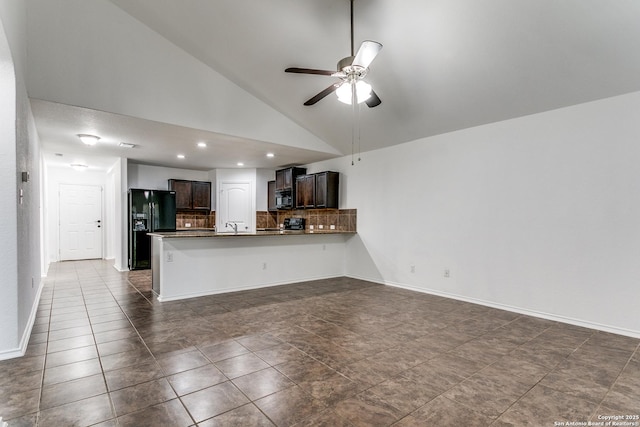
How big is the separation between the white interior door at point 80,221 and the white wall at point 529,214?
8000 millimetres

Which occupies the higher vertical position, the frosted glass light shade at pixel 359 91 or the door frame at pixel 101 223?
the frosted glass light shade at pixel 359 91

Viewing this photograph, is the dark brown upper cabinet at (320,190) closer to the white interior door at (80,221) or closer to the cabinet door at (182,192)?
the cabinet door at (182,192)

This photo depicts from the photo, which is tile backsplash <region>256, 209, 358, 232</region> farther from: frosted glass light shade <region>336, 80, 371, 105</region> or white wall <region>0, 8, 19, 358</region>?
white wall <region>0, 8, 19, 358</region>

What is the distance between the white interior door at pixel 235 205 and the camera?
834 cm

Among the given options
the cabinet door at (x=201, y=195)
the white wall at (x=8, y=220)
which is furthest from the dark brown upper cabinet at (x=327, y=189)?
the white wall at (x=8, y=220)

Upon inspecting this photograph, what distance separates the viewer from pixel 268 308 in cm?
414

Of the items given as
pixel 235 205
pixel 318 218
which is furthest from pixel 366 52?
pixel 235 205

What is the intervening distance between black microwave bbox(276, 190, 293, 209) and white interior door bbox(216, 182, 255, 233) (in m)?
0.91

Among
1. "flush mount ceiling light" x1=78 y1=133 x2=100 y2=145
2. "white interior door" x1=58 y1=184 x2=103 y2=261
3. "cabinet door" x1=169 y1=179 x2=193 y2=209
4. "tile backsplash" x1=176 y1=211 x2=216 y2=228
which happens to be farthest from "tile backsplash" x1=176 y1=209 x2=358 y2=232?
"flush mount ceiling light" x1=78 y1=133 x2=100 y2=145

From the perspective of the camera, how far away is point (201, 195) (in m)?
8.39

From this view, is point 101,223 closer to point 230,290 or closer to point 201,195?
point 201,195

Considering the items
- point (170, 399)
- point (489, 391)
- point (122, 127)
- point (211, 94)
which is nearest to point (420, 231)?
point (489, 391)

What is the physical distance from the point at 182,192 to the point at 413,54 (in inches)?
256

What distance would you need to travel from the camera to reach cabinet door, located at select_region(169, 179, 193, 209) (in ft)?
26.2
